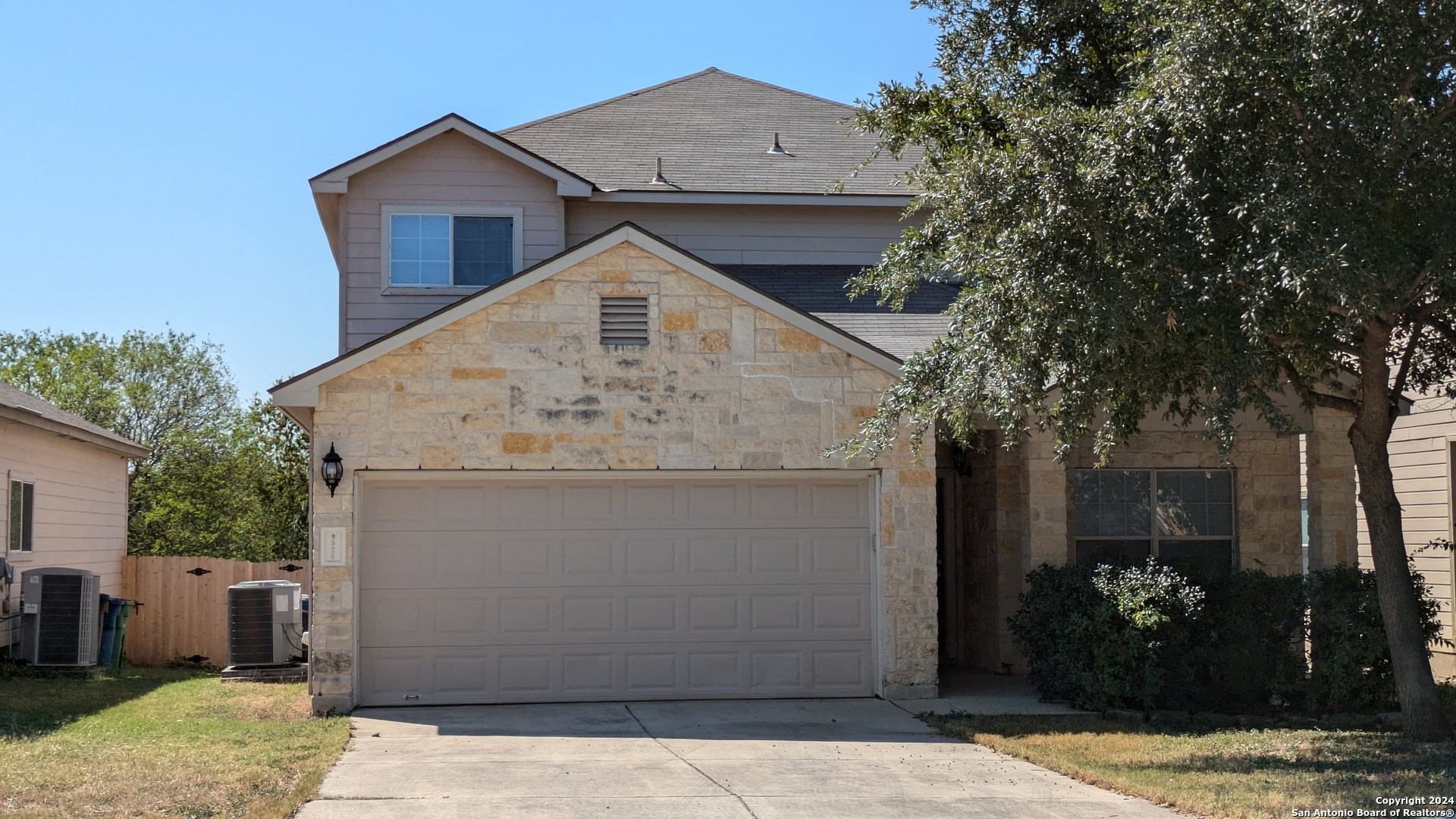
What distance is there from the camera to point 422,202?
51.6 ft

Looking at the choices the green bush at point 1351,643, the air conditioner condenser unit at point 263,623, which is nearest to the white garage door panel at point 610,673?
the air conditioner condenser unit at point 263,623

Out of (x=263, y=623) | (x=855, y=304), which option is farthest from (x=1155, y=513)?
(x=263, y=623)

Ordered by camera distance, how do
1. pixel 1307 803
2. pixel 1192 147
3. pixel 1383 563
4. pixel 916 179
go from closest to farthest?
pixel 1307 803 → pixel 1192 147 → pixel 1383 563 → pixel 916 179

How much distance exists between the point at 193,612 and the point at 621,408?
9.11 metres

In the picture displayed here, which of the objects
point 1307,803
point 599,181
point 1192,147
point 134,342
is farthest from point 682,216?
point 134,342

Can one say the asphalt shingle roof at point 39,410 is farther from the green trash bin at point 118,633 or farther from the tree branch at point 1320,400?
the tree branch at point 1320,400

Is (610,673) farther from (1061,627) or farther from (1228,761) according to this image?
(1228,761)

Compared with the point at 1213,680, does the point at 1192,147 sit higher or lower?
higher

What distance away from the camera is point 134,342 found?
125ft

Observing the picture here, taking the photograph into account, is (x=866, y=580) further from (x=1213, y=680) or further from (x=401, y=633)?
(x=401, y=633)

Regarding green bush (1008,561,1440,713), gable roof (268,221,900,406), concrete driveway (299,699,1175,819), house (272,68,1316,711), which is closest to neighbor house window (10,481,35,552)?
house (272,68,1316,711)

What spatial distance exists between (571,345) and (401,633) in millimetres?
3095

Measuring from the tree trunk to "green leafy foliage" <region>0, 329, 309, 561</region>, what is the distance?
24875mm

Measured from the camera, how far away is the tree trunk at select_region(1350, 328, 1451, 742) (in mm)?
9891
